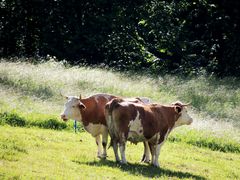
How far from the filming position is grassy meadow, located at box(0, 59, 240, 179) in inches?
515

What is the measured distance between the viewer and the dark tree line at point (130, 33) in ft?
116

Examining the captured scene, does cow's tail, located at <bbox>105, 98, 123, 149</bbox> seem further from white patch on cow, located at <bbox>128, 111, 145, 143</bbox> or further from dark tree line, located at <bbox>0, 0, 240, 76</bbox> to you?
dark tree line, located at <bbox>0, 0, 240, 76</bbox>

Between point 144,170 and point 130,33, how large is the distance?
25.3 metres

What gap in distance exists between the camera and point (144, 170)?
13805mm

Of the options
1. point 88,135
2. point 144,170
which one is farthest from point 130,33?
point 144,170

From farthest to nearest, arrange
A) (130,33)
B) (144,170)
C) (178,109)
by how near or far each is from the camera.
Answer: (130,33)
(178,109)
(144,170)

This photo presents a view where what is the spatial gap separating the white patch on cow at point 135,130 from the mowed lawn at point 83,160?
2.21 feet

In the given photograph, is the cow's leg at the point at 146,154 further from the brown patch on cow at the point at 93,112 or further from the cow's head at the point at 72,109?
the cow's head at the point at 72,109

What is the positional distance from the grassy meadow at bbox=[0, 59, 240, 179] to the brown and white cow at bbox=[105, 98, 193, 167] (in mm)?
575

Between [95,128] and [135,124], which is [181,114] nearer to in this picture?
[135,124]

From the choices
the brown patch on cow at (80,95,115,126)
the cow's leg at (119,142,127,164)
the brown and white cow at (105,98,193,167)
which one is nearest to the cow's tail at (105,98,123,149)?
the brown and white cow at (105,98,193,167)

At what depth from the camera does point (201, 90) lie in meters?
27.9

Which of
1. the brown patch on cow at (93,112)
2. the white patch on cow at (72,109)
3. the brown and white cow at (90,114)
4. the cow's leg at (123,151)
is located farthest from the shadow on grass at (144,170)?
the white patch on cow at (72,109)

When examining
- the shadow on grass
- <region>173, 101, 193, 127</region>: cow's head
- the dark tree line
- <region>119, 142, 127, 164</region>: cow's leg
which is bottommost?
the shadow on grass
